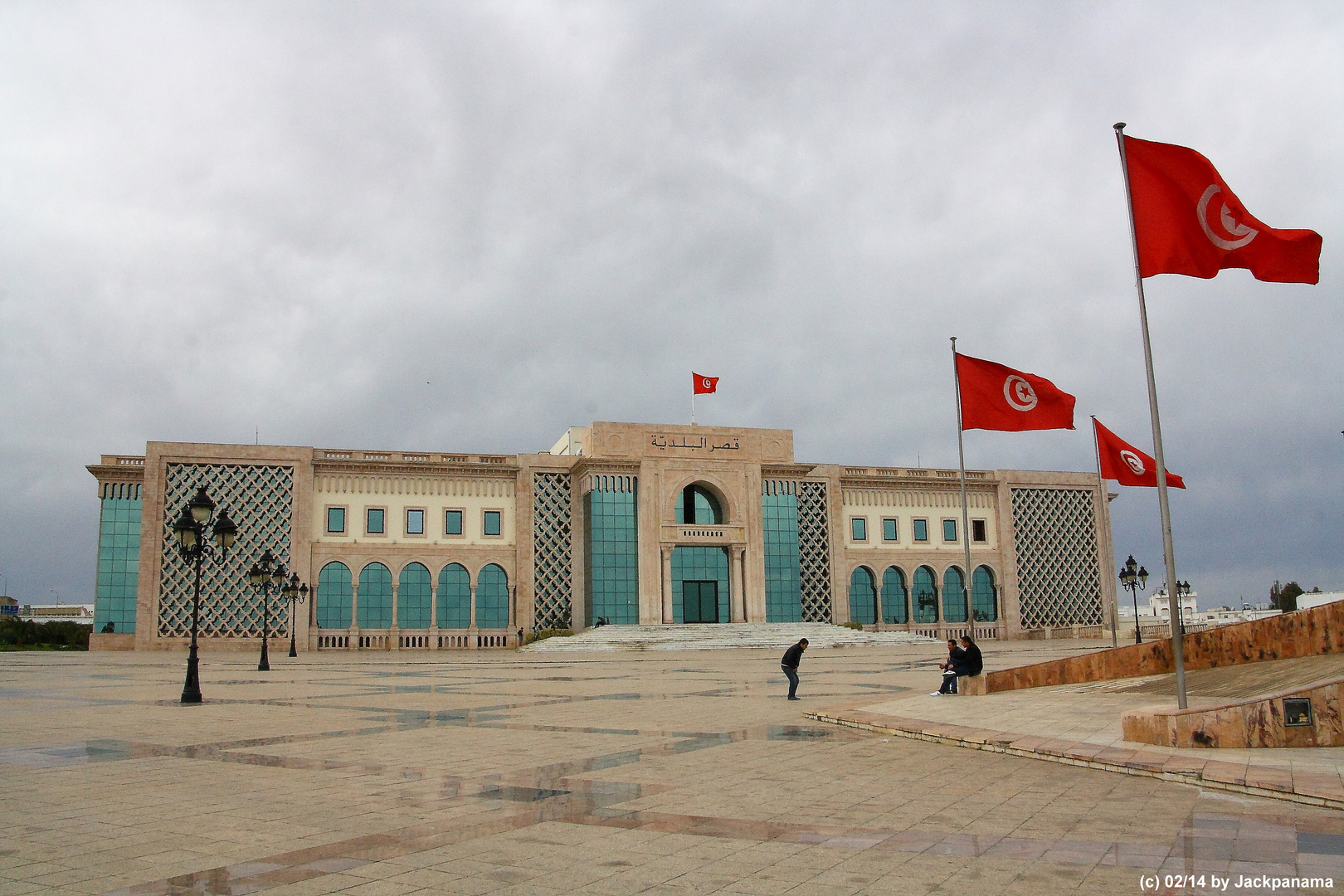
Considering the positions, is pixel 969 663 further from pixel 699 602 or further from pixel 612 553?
pixel 699 602

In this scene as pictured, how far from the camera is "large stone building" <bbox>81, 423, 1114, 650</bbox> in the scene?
4097cm

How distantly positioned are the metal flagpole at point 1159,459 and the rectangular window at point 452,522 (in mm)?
37030

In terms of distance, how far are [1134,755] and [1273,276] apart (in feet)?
17.0

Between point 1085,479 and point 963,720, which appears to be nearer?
point 963,720

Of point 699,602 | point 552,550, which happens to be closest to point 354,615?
point 552,550

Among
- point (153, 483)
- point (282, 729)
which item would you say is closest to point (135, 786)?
point (282, 729)

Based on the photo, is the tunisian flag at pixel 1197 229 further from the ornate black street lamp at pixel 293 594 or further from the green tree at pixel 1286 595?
the green tree at pixel 1286 595

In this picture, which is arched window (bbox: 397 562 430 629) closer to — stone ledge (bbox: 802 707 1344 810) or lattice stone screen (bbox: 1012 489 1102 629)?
lattice stone screen (bbox: 1012 489 1102 629)

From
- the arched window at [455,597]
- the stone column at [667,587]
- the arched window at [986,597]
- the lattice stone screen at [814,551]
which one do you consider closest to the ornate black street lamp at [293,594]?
the arched window at [455,597]

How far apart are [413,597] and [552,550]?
21.3ft

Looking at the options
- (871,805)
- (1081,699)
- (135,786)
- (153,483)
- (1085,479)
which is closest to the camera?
(871,805)

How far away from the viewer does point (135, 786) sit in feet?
25.3

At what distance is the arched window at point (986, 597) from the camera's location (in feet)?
166

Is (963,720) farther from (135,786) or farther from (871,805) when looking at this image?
(135,786)
